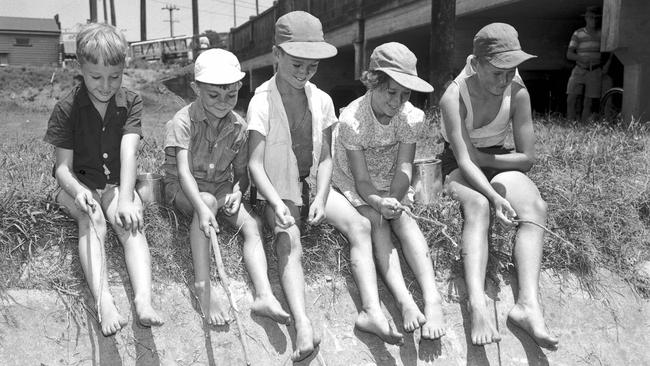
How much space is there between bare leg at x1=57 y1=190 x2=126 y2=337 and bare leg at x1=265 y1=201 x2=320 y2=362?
764 mm

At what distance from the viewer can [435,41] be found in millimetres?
7469

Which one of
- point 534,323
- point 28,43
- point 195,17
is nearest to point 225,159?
point 534,323

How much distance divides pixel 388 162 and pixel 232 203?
91 cm

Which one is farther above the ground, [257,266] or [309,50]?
[309,50]

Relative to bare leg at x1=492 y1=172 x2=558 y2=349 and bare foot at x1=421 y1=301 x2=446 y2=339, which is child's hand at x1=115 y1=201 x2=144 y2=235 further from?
bare leg at x1=492 y1=172 x2=558 y2=349

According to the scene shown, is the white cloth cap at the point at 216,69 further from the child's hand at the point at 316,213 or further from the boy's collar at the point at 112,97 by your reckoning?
the child's hand at the point at 316,213

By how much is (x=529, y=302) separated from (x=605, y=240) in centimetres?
97

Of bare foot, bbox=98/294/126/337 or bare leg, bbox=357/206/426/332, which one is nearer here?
bare foot, bbox=98/294/126/337

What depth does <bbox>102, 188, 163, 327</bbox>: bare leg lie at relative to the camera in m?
3.04

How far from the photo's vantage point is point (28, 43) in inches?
2007

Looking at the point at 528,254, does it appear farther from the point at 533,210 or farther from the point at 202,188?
the point at 202,188

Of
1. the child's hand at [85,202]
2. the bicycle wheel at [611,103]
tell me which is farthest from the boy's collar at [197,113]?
the bicycle wheel at [611,103]

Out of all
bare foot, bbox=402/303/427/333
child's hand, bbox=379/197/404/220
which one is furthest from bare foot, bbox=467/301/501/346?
child's hand, bbox=379/197/404/220

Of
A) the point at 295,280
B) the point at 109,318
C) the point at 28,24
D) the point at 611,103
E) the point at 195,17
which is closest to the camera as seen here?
the point at 109,318
